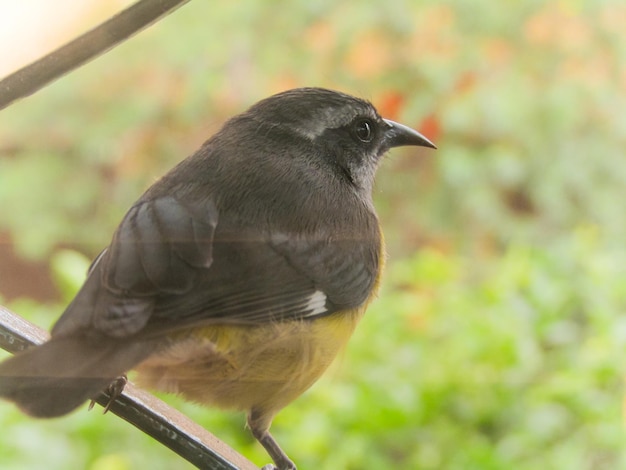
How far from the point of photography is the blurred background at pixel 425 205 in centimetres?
173

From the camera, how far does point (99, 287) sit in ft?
3.28

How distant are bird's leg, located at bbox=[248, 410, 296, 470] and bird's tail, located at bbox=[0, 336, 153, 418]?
1.34 ft

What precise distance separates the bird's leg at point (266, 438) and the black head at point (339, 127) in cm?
37

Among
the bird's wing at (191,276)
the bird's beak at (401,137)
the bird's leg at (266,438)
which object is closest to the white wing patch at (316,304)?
the bird's wing at (191,276)

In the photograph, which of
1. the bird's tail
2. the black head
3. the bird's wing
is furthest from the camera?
the black head

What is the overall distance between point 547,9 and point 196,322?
2163mm

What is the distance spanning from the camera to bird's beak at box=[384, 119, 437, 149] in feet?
4.54

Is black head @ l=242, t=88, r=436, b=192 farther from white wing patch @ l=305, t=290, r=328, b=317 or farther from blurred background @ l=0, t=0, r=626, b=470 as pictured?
white wing patch @ l=305, t=290, r=328, b=317

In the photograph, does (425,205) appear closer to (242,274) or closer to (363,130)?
(363,130)

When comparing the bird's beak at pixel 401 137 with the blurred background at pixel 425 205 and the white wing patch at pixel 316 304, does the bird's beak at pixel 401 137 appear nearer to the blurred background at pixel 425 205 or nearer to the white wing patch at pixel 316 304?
the blurred background at pixel 425 205

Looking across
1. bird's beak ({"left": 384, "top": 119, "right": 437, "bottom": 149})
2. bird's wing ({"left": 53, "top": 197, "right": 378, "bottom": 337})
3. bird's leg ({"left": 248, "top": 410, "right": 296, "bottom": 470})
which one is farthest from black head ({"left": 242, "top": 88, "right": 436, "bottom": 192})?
bird's leg ({"left": 248, "top": 410, "right": 296, "bottom": 470})

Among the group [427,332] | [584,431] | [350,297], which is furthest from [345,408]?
[350,297]

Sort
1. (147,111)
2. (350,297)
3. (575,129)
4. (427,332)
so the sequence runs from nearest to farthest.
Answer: (350,297), (147,111), (427,332), (575,129)

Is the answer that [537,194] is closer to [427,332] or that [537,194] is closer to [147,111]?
[427,332]
